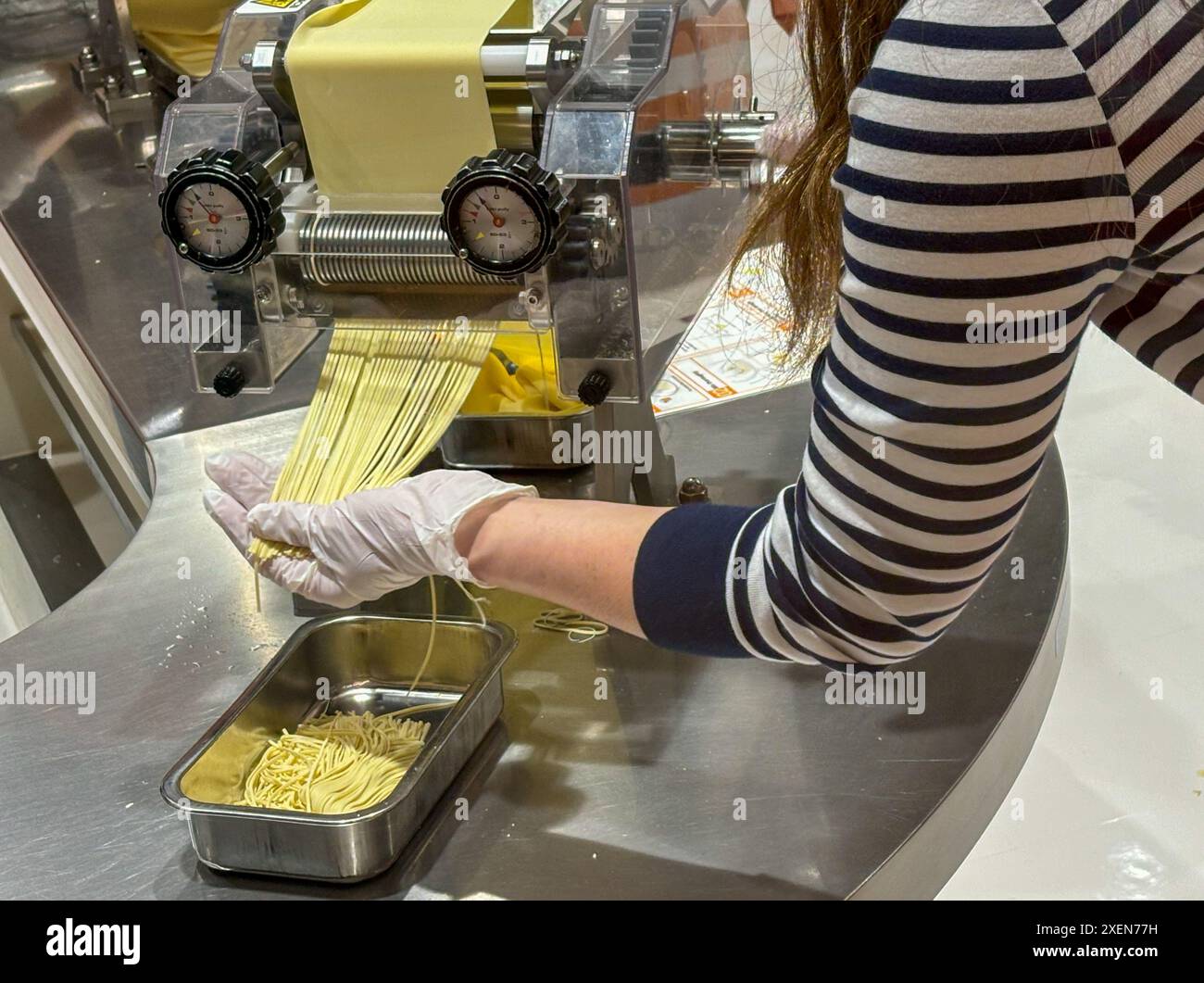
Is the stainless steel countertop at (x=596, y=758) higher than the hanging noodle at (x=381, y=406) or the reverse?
the reverse

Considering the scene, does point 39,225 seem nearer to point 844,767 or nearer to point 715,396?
point 715,396

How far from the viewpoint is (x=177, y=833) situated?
3.39 feet

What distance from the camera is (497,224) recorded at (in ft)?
3.40

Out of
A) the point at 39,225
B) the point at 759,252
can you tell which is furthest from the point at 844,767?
the point at 39,225

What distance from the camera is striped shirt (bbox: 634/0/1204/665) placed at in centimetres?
70

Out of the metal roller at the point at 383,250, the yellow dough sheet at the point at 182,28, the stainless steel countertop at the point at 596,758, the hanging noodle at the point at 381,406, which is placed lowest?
the stainless steel countertop at the point at 596,758

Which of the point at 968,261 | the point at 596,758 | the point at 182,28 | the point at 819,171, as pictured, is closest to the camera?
the point at 968,261

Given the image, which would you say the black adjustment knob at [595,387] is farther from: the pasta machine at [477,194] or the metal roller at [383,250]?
the metal roller at [383,250]

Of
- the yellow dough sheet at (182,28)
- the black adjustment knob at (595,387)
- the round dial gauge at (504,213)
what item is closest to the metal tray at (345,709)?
the black adjustment knob at (595,387)

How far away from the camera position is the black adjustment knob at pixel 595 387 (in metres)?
1.12

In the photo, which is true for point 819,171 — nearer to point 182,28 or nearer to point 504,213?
point 504,213

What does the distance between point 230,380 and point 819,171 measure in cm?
57

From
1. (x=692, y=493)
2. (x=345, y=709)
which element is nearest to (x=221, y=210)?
(x=345, y=709)

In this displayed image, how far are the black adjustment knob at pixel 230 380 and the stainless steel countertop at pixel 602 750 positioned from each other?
0.22m
